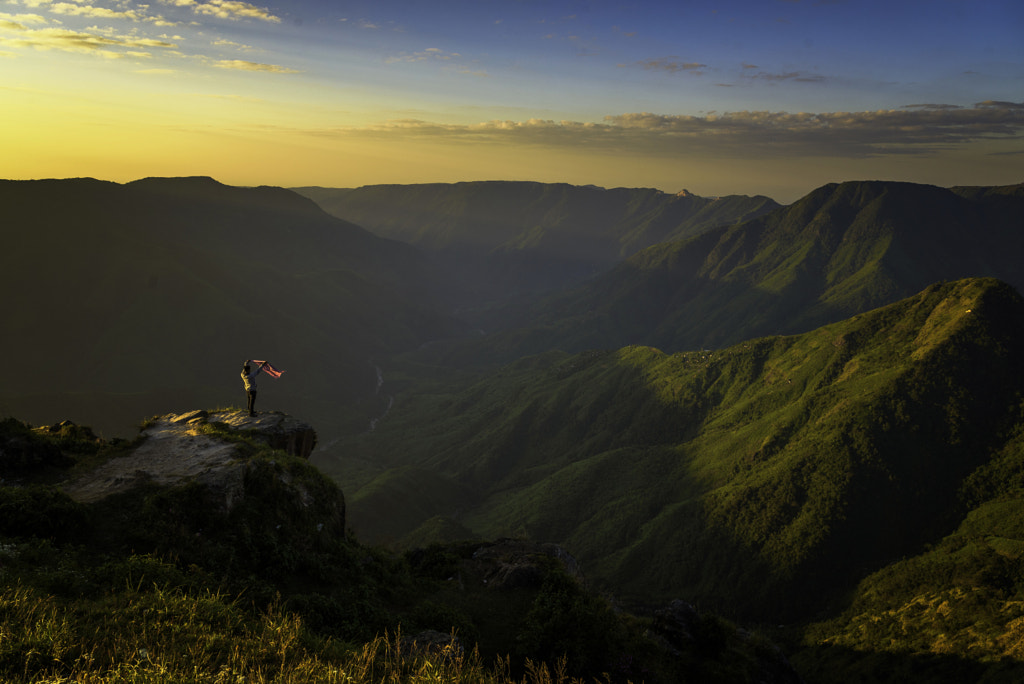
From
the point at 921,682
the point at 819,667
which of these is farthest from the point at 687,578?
the point at 921,682

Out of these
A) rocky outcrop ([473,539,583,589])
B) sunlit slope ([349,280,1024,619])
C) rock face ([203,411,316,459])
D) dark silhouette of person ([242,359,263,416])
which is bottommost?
sunlit slope ([349,280,1024,619])

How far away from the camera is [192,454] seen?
92.1 ft

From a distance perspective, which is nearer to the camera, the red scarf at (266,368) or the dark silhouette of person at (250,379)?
the red scarf at (266,368)

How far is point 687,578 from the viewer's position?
125 meters

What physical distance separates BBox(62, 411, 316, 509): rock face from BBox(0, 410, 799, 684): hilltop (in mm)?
152

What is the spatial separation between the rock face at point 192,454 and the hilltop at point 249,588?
0.15 meters

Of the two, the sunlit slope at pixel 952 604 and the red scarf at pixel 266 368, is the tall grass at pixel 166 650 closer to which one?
the red scarf at pixel 266 368

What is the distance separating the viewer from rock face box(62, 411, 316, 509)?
2370 centimetres

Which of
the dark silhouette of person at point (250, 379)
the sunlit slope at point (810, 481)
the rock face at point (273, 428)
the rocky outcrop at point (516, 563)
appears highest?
the dark silhouette of person at point (250, 379)

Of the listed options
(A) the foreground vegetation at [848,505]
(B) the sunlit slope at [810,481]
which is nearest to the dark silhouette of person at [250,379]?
(A) the foreground vegetation at [848,505]

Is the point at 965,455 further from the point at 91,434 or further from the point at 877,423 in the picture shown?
the point at 91,434

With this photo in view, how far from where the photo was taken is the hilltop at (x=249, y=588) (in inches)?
443

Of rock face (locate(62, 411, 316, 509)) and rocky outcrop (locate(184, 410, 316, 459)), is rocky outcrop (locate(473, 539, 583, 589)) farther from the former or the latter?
rock face (locate(62, 411, 316, 509))

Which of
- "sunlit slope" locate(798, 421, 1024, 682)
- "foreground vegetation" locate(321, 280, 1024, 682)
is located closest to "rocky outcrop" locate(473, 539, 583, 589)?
"sunlit slope" locate(798, 421, 1024, 682)
